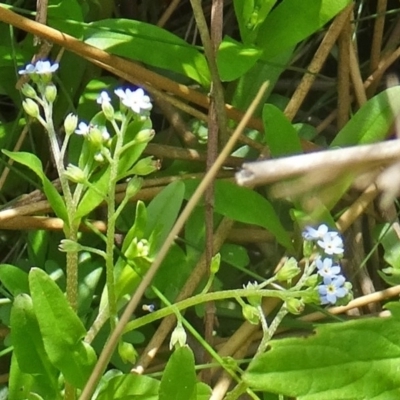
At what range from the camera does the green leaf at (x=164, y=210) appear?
3.45 feet

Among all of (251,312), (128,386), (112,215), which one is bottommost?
(128,386)

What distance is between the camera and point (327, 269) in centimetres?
95

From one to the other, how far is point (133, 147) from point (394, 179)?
0.41m

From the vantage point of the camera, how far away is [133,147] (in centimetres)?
99

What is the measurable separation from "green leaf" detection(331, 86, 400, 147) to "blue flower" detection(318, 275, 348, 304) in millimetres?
282

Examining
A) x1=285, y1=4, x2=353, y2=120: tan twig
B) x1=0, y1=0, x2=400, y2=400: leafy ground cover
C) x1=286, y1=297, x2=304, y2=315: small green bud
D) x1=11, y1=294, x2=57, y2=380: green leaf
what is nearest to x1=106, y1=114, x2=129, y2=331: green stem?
x1=0, y1=0, x2=400, y2=400: leafy ground cover

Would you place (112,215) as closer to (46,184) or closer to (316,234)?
(46,184)

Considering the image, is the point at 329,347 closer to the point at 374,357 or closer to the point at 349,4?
the point at 374,357

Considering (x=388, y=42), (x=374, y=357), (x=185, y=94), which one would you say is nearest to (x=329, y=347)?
(x=374, y=357)

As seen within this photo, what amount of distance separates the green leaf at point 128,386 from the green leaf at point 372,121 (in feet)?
1.50

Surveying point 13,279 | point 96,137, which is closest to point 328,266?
point 96,137

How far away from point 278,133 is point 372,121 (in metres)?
0.15

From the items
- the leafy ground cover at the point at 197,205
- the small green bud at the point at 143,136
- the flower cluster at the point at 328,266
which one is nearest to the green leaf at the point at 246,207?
the leafy ground cover at the point at 197,205

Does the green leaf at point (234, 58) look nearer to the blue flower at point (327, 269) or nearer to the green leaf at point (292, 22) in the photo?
the green leaf at point (292, 22)
